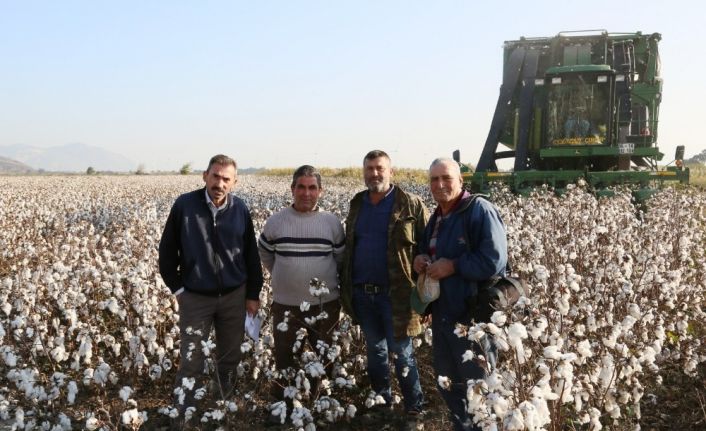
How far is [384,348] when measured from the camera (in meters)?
4.99

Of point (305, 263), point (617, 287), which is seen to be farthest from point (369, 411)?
point (617, 287)

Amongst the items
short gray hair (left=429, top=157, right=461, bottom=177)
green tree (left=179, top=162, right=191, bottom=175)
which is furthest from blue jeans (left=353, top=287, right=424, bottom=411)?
green tree (left=179, top=162, right=191, bottom=175)

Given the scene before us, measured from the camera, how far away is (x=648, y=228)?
28.2ft

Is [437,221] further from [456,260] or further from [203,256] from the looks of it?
[203,256]

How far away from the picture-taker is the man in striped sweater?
5008 millimetres

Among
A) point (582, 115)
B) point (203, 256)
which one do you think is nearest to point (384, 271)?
point (203, 256)

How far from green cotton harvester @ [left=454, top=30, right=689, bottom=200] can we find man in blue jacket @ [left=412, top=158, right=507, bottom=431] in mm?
11023

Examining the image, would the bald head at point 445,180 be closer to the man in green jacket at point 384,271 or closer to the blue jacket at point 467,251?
the blue jacket at point 467,251

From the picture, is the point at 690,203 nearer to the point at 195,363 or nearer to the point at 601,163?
the point at 601,163

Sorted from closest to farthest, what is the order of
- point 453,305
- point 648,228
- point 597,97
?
point 453,305, point 648,228, point 597,97

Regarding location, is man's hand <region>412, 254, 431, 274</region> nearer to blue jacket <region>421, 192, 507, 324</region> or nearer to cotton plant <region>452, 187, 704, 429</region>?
blue jacket <region>421, 192, 507, 324</region>

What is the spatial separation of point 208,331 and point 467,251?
243 centimetres

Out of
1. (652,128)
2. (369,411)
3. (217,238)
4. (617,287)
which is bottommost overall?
(369,411)

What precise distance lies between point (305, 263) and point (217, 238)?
77cm
